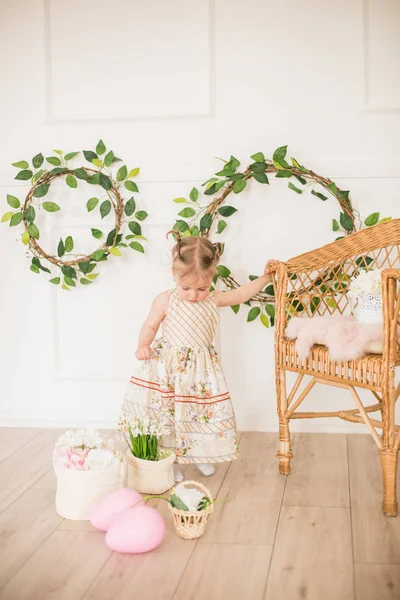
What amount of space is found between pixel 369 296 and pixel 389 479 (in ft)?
1.99

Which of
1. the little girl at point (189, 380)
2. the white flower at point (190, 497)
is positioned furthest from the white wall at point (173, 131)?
the white flower at point (190, 497)

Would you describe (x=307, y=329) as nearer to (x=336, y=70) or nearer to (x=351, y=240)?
(x=351, y=240)

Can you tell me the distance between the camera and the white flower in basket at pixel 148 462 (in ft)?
7.62

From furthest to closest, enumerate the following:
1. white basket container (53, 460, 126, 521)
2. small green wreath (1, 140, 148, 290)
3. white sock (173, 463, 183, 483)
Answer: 1. small green wreath (1, 140, 148, 290)
2. white sock (173, 463, 183, 483)
3. white basket container (53, 460, 126, 521)

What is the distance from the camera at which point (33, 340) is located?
3.21 meters

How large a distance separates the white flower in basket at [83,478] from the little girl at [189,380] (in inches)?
13.4

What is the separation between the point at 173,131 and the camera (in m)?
3.04

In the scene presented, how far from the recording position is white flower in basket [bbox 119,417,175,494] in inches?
91.4

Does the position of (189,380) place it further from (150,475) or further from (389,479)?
(389,479)

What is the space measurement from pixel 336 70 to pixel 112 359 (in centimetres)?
156

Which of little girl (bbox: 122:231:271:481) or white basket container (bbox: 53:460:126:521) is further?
little girl (bbox: 122:231:271:481)

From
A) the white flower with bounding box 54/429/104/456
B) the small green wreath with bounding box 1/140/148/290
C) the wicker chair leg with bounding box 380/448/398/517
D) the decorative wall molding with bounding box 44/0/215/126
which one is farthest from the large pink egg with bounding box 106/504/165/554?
the decorative wall molding with bounding box 44/0/215/126

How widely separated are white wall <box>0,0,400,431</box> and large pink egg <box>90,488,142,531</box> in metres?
1.11

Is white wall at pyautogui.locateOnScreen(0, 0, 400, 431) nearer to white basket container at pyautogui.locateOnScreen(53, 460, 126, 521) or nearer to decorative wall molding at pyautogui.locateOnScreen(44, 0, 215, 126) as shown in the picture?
decorative wall molding at pyautogui.locateOnScreen(44, 0, 215, 126)
